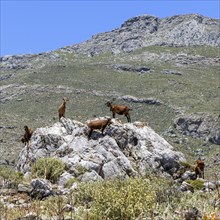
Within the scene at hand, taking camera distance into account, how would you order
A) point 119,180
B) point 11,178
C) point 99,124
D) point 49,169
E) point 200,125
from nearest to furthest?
point 119,180 < point 11,178 < point 49,169 < point 99,124 < point 200,125

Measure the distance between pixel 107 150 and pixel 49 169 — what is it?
4.44 meters

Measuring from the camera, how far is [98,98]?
197 m

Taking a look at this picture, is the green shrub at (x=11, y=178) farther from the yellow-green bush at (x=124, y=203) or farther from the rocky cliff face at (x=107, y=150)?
the yellow-green bush at (x=124, y=203)

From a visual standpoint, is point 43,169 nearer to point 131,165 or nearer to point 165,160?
point 131,165

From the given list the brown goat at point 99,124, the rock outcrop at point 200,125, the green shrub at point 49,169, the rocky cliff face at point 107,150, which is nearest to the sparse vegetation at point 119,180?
the green shrub at point 49,169

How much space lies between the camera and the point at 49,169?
19875 millimetres

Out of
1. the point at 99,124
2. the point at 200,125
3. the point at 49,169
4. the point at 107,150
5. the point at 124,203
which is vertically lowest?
the point at 124,203

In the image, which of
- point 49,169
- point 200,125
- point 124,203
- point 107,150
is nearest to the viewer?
point 124,203

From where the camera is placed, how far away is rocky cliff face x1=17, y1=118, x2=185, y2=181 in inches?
871

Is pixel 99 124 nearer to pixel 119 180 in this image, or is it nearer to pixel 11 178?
pixel 11 178

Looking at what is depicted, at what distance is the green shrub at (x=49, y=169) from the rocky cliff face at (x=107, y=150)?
38.7 inches

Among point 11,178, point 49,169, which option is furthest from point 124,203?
point 49,169

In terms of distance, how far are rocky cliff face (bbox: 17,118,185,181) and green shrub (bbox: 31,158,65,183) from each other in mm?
984

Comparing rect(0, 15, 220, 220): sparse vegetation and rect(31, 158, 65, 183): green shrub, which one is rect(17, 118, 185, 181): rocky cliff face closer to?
rect(31, 158, 65, 183): green shrub
